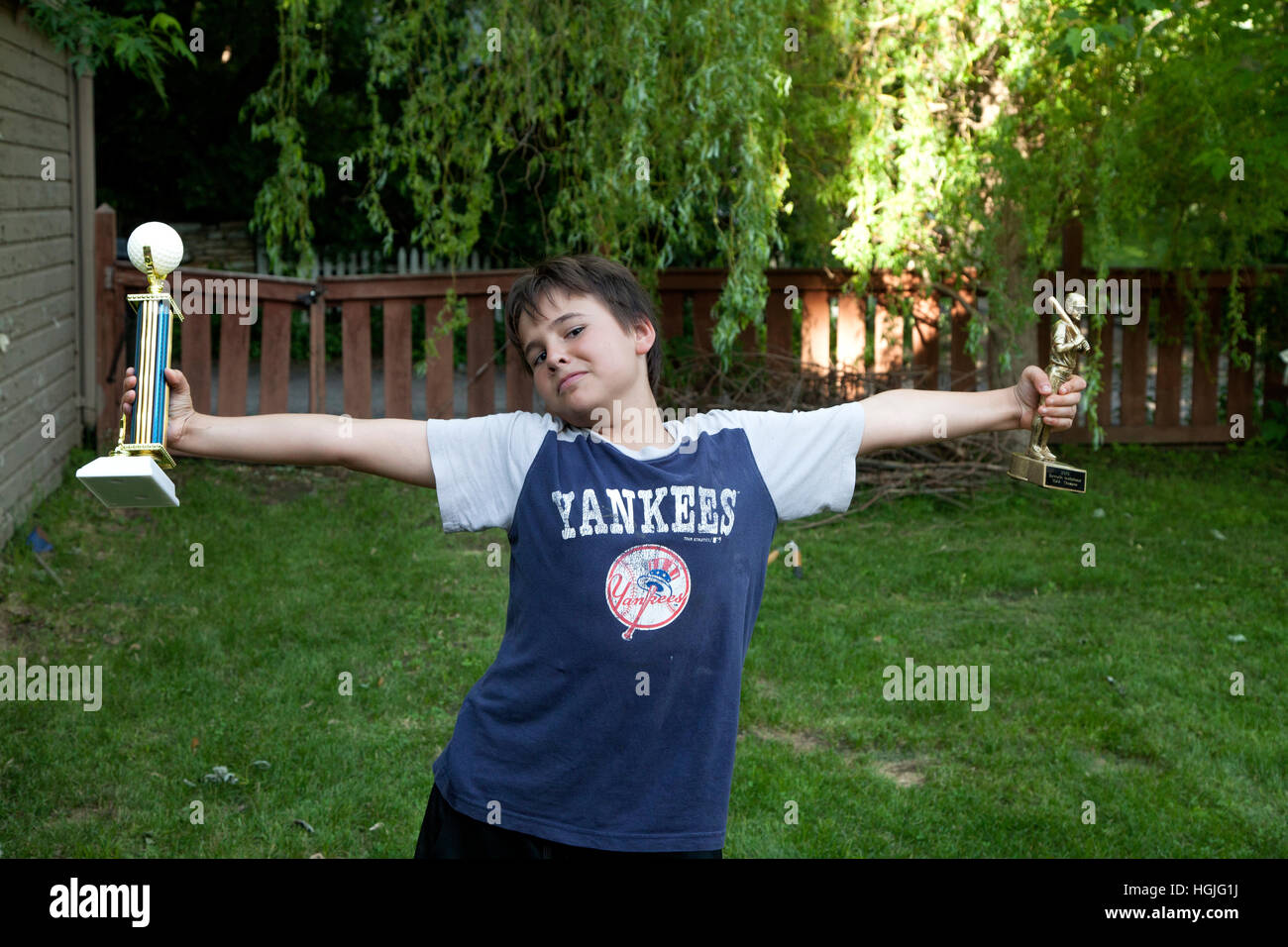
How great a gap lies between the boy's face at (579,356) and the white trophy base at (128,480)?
64cm

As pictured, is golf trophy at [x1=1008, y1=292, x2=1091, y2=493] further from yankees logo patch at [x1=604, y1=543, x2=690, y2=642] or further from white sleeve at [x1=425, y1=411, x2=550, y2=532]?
white sleeve at [x1=425, y1=411, x2=550, y2=532]

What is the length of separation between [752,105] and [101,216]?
4.21 meters

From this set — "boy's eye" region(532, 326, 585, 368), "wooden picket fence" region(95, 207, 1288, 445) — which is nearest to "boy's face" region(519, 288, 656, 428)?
"boy's eye" region(532, 326, 585, 368)

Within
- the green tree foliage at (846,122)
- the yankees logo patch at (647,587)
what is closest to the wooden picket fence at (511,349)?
the green tree foliage at (846,122)

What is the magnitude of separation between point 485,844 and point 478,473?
61 centimetres

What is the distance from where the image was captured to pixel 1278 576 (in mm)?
5867

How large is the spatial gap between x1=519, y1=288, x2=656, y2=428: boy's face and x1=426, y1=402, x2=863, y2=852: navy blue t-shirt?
84mm

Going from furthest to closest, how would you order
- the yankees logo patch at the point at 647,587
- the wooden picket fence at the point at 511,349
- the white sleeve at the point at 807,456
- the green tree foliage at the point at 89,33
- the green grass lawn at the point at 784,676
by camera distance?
the wooden picket fence at the point at 511,349 < the green tree foliage at the point at 89,33 < the green grass lawn at the point at 784,676 < the white sleeve at the point at 807,456 < the yankees logo patch at the point at 647,587

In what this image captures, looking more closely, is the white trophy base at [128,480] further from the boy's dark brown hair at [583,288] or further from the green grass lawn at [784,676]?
the green grass lawn at [784,676]

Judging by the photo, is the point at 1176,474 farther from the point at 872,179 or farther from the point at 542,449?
the point at 542,449

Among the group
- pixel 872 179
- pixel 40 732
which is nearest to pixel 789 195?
pixel 872 179

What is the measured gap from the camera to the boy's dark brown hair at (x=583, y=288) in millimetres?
2238

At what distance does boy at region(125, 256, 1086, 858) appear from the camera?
199 centimetres

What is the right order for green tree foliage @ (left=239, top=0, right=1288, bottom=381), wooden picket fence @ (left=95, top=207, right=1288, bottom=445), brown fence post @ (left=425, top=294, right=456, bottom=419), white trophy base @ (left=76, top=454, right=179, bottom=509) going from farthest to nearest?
1. brown fence post @ (left=425, top=294, right=456, bottom=419)
2. wooden picket fence @ (left=95, top=207, right=1288, bottom=445)
3. green tree foliage @ (left=239, top=0, right=1288, bottom=381)
4. white trophy base @ (left=76, top=454, right=179, bottom=509)
